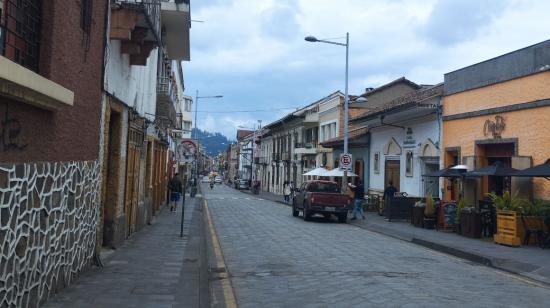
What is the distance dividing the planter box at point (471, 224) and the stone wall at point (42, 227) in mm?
11660

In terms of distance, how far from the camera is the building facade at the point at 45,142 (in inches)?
207

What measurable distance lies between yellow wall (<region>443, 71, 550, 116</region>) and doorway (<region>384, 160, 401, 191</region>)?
6.06m

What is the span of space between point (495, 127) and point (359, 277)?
36.6 ft

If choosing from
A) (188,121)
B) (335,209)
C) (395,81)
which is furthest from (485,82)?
(188,121)

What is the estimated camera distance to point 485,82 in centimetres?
1950

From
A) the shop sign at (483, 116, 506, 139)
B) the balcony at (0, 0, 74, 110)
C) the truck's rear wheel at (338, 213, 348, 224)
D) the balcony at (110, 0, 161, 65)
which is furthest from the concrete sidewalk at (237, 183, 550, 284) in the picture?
the balcony at (0, 0, 74, 110)

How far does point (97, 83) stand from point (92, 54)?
27.4 inches

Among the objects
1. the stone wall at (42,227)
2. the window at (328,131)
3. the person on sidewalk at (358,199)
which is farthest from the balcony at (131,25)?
the window at (328,131)

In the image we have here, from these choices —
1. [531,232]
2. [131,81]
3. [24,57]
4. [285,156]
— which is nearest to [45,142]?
[24,57]

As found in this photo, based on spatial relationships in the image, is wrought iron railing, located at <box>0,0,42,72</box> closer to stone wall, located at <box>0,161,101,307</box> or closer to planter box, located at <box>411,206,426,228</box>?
stone wall, located at <box>0,161,101,307</box>

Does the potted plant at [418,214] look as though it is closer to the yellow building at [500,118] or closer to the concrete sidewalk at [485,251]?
the concrete sidewalk at [485,251]

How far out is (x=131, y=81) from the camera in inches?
508

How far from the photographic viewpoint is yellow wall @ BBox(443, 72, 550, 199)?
16312mm

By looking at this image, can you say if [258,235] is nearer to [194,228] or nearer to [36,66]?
[194,228]
